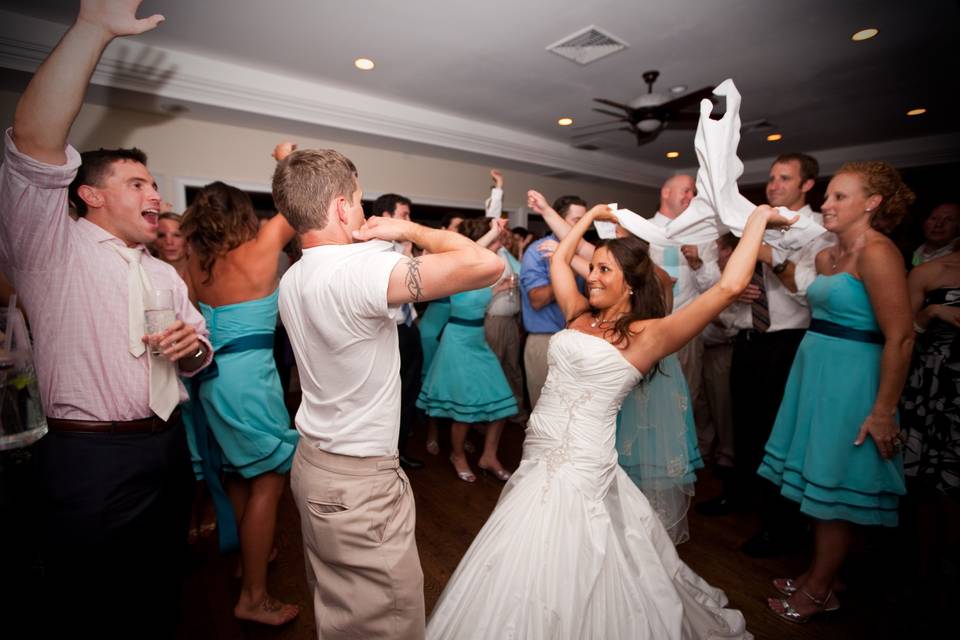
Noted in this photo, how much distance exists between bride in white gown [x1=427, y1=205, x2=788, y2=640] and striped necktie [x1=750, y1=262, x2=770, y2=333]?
1.15m

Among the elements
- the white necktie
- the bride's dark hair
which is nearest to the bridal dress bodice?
the bride's dark hair

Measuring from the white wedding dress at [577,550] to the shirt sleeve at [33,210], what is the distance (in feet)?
4.84

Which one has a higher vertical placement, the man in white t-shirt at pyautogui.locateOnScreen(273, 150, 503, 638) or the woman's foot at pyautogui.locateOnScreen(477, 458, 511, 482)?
the man in white t-shirt at pyautogui.locateOnScreen(273, 150, 503, 638)

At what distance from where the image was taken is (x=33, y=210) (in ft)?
3.50

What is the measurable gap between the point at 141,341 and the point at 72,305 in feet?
0.59

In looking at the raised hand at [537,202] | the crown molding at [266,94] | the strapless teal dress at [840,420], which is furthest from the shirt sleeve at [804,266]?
the crown molding at [266,94]

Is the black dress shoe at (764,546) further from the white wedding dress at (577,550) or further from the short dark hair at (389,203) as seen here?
the short dark hair at (389,203)

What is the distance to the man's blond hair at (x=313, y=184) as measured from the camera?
1143 mm

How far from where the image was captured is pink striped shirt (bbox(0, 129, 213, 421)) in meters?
1.10

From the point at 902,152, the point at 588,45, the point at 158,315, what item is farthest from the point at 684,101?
the point at 902,152

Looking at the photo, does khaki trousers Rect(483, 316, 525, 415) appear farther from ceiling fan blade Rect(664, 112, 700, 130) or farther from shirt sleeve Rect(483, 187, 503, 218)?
ceiling fan blade Rect(664, 112, 700, 130)

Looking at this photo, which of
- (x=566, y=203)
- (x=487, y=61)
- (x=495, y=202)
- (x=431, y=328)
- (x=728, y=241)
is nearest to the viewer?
(x=495, y=202)

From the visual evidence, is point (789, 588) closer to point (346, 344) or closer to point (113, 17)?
point (346, 344)

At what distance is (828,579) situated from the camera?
185cm
